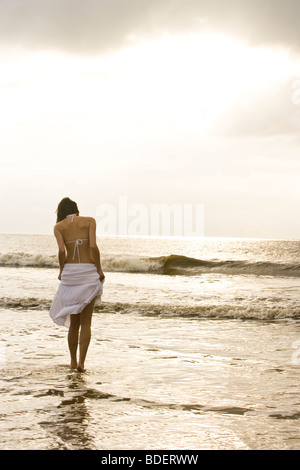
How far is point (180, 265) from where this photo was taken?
107ft

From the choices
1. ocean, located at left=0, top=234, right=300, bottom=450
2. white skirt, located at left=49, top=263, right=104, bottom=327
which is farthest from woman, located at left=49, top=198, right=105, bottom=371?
ocean, located at left=0, top=234, right=300, bottom=450

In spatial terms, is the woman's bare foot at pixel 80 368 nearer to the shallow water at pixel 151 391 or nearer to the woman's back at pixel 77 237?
the shallow water at pixel 151 391

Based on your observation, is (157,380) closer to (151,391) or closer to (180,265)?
(151,391)

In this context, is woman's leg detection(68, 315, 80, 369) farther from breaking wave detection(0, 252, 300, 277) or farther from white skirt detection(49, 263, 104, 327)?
breaking wave detection(0, 252, 300, 277)

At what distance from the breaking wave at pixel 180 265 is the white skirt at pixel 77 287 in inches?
890

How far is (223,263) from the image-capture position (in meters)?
33.1

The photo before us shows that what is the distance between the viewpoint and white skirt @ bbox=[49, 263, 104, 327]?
6.40 meters

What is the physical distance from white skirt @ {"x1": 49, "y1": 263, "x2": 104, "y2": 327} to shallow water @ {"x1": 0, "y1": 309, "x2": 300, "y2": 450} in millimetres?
746

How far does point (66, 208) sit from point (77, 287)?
935 millimetres

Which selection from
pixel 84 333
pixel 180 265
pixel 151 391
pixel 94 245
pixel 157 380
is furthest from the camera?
pixel 180 265

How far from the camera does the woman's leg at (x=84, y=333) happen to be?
21.2 feet

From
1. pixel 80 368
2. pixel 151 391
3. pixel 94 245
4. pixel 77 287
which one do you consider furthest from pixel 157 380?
pixel 94 245
